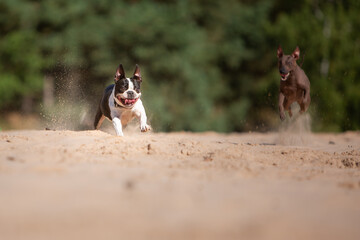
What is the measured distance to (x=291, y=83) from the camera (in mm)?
8828

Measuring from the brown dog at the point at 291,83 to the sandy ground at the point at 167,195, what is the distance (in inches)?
85.4

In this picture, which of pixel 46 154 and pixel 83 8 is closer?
pixel 46 154

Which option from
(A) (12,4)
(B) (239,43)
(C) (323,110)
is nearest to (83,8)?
(A) (12,4)

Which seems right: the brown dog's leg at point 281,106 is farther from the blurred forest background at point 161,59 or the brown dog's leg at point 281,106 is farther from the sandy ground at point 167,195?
the blurred forest background at point 161,59

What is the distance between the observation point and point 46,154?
611 centimetres

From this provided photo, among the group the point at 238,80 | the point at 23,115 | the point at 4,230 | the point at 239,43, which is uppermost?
the point at 239,43

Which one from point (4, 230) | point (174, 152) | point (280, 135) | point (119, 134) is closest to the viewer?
point (4, 230)

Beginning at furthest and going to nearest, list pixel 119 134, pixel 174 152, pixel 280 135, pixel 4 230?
pixel 280 135
pixel 119 134
pixel 174 152
pixel 4 230

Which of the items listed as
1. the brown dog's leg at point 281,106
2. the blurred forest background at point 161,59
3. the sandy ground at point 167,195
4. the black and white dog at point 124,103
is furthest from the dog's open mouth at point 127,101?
the blurred forest background at point 161,59

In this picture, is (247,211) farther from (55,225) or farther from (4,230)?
(4,230)

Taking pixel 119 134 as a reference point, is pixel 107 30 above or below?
above

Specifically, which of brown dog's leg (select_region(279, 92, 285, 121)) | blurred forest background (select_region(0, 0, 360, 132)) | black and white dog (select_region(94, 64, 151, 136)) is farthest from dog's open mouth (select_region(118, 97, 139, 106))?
blurred forest background (select_region(0, 0, 360, 132))

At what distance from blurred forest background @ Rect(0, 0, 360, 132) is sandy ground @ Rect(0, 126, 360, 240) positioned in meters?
13.8

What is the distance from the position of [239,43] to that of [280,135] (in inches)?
645
